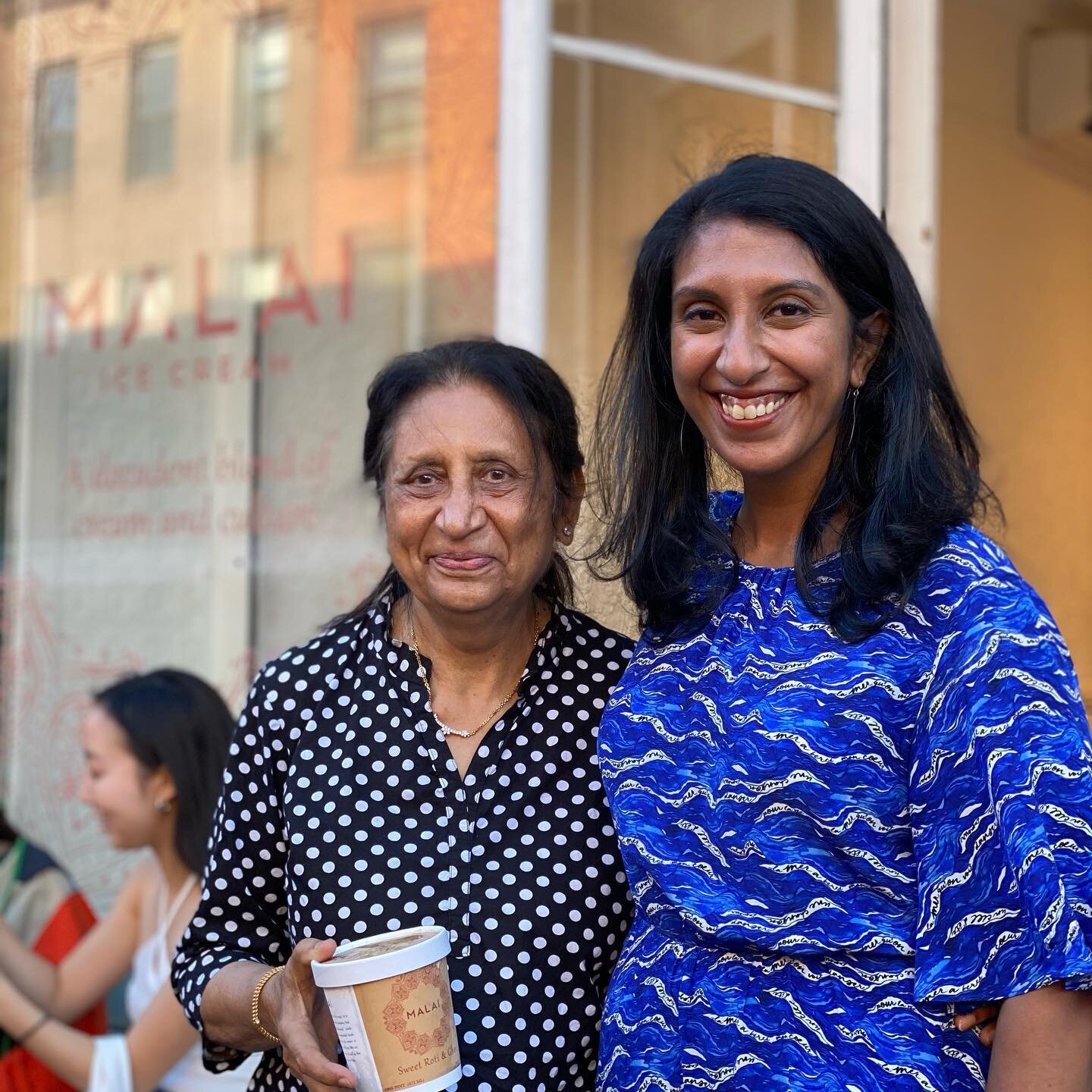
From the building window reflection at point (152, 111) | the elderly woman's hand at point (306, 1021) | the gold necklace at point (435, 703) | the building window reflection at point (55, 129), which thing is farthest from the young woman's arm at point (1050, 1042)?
the building window reflection at point (55, 129)

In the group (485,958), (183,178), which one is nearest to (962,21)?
(183,178)

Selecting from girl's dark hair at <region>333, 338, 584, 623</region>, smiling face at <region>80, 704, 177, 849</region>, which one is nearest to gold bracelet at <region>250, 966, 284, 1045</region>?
girl's dark hair at <region>333, 338, 584, 623</region>

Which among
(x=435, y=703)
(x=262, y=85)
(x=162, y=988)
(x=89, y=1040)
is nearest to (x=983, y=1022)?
(x=435, y=703)

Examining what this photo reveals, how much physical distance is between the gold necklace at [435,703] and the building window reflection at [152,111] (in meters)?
2.87

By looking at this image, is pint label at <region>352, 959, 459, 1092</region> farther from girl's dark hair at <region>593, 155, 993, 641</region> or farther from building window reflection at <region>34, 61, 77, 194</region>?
building window reflection at <region>34, 61, 77, 194</region>

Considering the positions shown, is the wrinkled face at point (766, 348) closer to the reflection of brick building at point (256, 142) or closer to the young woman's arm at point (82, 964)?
the reflection of brick building at point (256, 142)

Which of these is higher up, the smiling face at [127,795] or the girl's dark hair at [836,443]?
the girl's dark hair at [836,443]

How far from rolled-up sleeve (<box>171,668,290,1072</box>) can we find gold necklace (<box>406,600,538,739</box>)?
0.68 feet

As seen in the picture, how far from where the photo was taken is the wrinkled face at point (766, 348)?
5.63 ft

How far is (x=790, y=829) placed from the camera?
5.36ft

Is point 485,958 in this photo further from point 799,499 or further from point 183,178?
point 183,178

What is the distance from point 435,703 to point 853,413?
71 cm

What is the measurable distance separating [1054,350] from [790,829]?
153 inches

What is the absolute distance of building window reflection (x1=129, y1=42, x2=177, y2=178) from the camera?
4.57 meters
